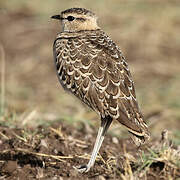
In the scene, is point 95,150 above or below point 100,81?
below

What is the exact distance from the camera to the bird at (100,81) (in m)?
5.13

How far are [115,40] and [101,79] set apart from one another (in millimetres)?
7223

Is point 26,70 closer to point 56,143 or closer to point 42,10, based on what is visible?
point 42,10

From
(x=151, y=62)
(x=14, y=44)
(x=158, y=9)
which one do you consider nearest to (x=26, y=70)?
(x=14, y=44)

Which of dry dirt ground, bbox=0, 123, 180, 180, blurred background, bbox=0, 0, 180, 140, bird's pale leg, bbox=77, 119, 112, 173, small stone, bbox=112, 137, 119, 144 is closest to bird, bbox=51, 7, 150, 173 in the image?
bird's pale leg, bbox=77, 119, 112, 173

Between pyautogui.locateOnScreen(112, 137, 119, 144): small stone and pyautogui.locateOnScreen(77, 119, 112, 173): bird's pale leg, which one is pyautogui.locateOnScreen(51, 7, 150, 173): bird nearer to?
pyautogui.locateOnScreen(77, 119, 112, 173): bird's pale leg

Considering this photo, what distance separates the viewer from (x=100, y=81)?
5.26m

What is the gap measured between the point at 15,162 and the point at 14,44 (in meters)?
7.34

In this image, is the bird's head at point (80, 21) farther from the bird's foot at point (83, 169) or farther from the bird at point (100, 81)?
the bird's foot at point (83, 169)

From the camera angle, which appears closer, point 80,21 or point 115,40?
point 80,21

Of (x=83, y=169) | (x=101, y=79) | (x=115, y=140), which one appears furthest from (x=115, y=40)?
(x=83, y=169)

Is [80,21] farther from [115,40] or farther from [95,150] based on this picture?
[115,40]

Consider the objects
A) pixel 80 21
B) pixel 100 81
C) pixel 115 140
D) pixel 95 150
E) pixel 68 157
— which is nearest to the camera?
pixel 100 81

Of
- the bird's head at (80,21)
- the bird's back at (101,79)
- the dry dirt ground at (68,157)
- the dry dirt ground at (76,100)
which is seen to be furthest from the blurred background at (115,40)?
the bird's back at (101,79)
